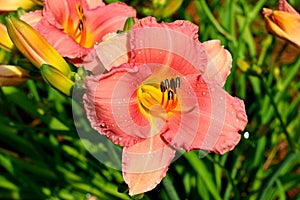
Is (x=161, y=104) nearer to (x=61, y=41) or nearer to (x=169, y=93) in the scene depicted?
(x=169, y=93)

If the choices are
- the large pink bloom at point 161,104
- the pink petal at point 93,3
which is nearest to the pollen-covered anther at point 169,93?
the large pink bloom at point 161,104

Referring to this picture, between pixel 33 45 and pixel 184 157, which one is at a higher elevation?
pixel 33 45

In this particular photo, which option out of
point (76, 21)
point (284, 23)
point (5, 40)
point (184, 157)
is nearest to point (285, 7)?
point (284, 23)

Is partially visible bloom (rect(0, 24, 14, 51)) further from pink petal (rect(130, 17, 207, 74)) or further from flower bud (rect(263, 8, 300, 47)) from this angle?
flower bud (rect(263, 8, 300, 47))

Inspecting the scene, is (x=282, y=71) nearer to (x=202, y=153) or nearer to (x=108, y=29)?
(x=202, y=153)

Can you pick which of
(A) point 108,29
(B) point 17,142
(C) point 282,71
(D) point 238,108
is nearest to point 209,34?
(C) point 282,71

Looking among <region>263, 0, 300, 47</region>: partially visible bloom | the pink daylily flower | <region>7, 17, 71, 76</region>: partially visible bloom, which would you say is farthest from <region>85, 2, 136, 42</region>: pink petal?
<region>263, 0, 300, 47</region>: partially visible bloom
